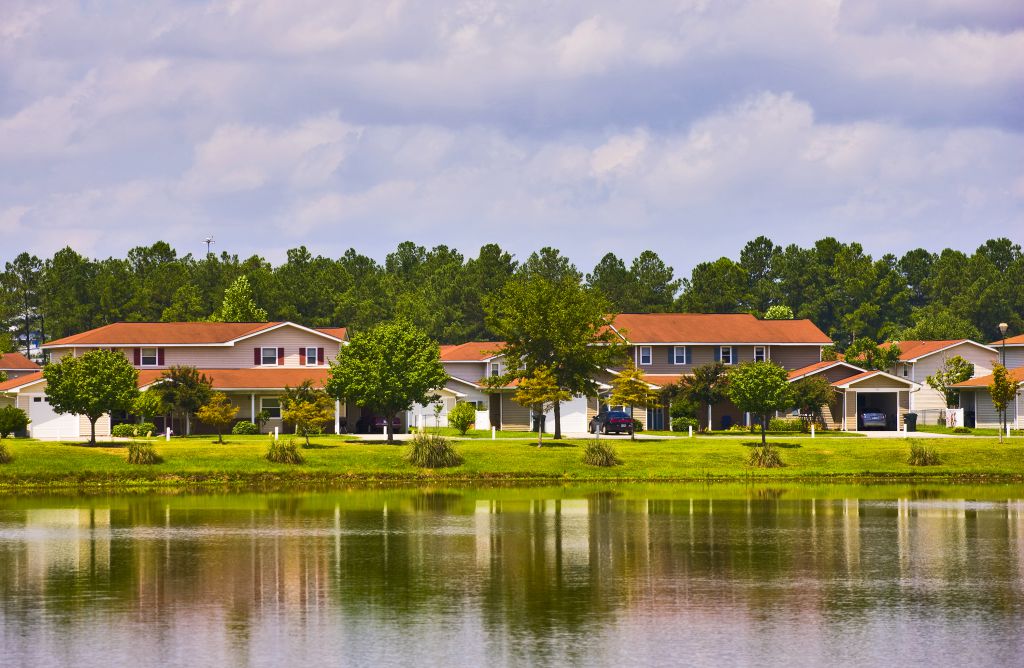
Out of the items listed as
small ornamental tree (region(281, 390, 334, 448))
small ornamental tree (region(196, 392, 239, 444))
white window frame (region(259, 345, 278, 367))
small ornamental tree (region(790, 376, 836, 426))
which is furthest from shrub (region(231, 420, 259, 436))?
small ornamental tree (region(790, 376, 836, 426))

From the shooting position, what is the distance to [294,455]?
6350cm

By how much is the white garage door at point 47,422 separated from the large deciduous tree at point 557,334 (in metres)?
27.1

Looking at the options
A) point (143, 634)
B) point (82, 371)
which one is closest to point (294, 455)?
point (82, 371)

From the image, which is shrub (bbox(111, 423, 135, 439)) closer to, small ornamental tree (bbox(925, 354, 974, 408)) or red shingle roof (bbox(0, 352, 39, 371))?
red shingle roof (bbox(0, 352, 39, 371))

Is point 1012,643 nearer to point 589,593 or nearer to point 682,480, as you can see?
point 589,593

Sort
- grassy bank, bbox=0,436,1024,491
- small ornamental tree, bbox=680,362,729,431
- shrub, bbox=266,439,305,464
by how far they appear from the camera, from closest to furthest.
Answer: grassy bank, bbox=0,436,1024,491 → shrub, bbox=266,439,305,464 → small ornamental tree, bbox=680,362,729,431

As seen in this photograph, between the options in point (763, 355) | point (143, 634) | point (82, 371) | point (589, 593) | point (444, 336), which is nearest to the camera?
point (143, 634)

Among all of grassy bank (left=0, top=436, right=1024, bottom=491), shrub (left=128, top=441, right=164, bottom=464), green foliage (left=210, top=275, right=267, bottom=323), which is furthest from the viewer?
green foliage (left=210, top=275, right=267, bottom=323)

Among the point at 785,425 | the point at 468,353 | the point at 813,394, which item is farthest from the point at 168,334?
the point at 813,394

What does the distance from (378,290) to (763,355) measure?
78.2 metres

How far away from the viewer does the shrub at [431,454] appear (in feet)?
208

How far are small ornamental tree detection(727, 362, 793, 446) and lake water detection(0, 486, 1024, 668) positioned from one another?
79.0 feet

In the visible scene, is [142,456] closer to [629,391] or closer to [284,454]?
[284,454]

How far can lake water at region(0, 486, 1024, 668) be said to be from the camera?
23.0 metres
